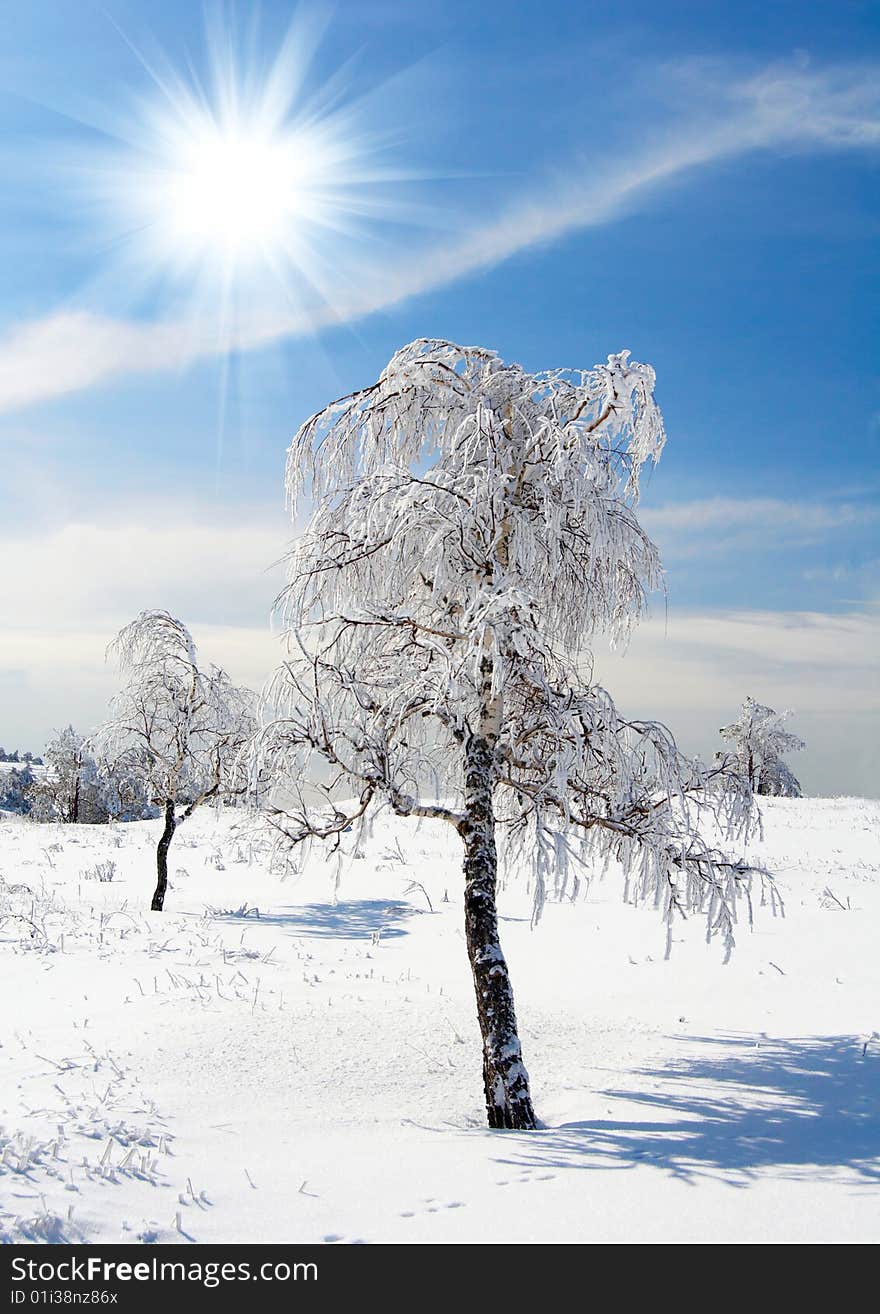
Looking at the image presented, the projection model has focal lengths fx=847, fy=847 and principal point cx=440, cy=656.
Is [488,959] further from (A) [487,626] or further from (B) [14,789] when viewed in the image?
(B) [14,789]

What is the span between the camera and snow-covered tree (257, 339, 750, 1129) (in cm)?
668

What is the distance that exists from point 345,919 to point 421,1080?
9.30 meters

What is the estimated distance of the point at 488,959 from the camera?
6.91m

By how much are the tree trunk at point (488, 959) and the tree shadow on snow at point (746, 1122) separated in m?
0.40

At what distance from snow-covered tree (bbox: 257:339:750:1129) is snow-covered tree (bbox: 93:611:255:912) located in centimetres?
1051

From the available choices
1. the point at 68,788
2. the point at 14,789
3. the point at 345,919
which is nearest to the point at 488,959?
the point at 345,919

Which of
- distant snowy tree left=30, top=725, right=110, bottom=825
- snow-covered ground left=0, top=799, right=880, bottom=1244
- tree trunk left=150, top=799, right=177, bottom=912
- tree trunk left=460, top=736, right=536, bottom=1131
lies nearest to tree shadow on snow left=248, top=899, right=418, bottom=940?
snow-covered ground left=0, top=799, right=880, bottom=1244

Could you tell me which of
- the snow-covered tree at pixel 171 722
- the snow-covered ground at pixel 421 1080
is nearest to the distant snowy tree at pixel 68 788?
the snow-covered tree at pixel 171 722

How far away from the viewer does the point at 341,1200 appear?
15.1ft

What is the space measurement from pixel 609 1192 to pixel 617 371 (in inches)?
232

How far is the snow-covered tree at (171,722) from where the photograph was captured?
17.3 m

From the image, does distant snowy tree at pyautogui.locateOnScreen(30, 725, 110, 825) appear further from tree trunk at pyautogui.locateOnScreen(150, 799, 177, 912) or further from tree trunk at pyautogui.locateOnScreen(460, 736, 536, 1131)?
tree trunk at pyautogui.locateOnScreen(460, 736, 536, 1131)

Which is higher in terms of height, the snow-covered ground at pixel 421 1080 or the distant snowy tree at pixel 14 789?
the snow-covered ground at pixel 421 1080

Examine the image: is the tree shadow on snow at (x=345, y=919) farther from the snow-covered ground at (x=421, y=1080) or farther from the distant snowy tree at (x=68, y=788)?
the distant snowy tree at (x=68, y=788)
